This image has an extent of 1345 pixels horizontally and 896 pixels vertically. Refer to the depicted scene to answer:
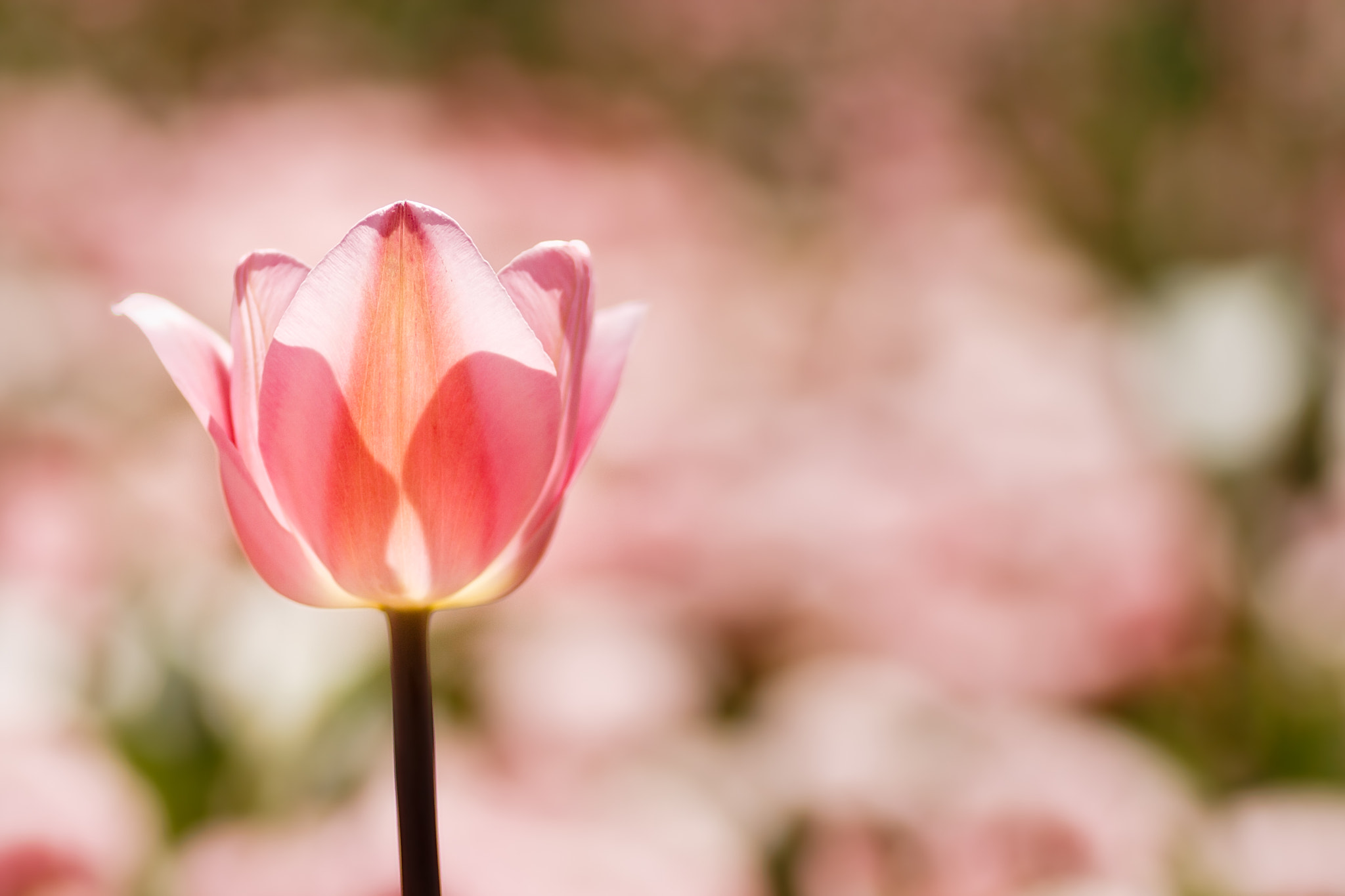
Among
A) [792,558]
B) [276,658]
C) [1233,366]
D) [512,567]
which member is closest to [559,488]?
[512,567]

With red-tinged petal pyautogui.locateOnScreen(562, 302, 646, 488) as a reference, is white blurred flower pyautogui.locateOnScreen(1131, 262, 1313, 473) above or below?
below

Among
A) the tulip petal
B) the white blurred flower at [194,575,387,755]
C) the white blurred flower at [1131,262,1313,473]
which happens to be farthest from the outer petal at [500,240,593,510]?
the white blurred flower at [1131,262,1313,473]

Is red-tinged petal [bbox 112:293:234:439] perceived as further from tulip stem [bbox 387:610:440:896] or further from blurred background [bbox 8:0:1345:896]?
Result: blurred background [bbox 8:0:1345:896]

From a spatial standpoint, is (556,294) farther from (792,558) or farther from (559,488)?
(792,558)

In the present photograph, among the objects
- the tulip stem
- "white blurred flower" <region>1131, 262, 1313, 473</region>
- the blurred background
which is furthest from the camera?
"white blurred flower" <region>1131, 262, 1313, 473</region>

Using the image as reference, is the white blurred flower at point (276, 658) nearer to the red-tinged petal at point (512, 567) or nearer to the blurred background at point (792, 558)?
the blurred background at point (792, 558)

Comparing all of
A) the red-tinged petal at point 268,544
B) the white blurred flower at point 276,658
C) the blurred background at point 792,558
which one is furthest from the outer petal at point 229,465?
the white blurred flower at point 276,658
